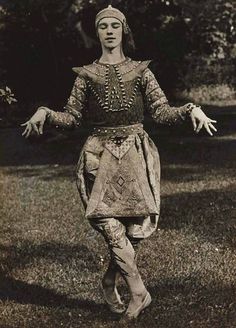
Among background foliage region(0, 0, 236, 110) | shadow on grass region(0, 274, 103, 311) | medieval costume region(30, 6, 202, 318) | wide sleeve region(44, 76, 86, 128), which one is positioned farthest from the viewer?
background foliage region(0, 0, 236, 110)

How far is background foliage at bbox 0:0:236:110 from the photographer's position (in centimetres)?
2314

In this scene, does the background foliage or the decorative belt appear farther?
the background foliage

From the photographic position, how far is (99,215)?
565cm

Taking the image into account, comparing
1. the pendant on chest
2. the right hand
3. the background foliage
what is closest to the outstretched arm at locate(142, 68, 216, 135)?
the pendant on chest

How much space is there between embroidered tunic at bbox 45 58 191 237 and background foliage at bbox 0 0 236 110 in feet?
55.4

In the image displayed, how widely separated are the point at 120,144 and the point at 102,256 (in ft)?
8.92

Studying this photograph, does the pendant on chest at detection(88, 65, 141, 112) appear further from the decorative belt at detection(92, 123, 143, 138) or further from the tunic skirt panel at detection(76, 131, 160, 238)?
the tunic skirt panel at detection(76, 131, 160, 238)

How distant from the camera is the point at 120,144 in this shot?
574 centimetres

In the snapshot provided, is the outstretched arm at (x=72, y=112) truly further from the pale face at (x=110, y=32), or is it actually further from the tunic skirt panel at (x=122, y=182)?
the pale face at (x=110, y=32)

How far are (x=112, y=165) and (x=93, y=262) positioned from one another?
2475mm

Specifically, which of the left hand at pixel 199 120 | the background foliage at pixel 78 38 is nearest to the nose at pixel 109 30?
the left hand at pixel 199 120

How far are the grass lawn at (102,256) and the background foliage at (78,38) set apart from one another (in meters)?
8.98

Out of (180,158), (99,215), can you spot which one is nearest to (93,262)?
(99,215)

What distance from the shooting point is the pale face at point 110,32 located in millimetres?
5758
